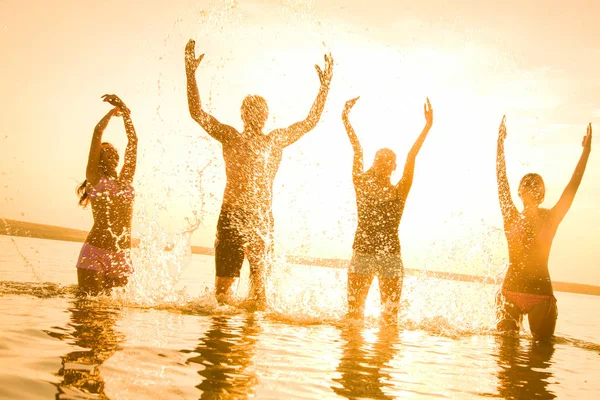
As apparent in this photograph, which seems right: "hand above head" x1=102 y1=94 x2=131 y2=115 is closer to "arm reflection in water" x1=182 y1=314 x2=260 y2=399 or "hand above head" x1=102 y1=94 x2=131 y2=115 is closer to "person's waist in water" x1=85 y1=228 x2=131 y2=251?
"person's waist in water" x1=85 y1=228 x2=131 y2=251

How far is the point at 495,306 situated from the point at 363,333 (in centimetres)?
214

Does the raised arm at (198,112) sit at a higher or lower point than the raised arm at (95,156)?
higher

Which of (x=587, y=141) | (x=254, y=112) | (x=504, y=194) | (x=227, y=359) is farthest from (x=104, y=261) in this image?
(x=587, y=141)

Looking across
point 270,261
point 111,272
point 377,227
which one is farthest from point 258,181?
point 111,272

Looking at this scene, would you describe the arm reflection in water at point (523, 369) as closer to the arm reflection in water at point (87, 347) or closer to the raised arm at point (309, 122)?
the arm reflection in water at point (87, 347)

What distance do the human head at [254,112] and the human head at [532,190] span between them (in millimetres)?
3559

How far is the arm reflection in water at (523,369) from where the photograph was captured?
398 centimetres

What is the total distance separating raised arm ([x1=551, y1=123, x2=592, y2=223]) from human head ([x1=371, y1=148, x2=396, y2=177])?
6.96ft

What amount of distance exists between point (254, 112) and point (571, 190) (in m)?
4.19

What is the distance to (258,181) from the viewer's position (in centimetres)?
662

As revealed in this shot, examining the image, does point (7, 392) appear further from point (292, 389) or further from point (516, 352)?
point (516, 352)

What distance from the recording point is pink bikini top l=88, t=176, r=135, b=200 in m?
6.57

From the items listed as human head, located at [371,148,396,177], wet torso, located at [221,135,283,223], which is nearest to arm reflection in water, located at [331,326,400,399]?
wet torso, located at [221,135,283,223]

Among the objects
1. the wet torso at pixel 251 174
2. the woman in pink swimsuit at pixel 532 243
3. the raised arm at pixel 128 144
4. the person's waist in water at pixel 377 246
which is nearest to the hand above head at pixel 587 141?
the woman in pink swimsuit at pixel 532 243
